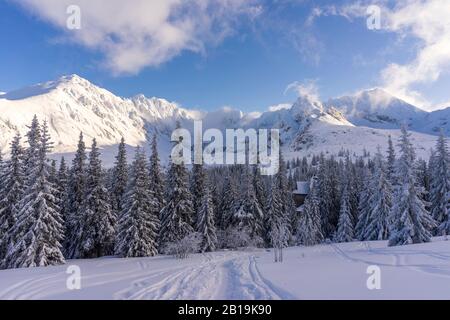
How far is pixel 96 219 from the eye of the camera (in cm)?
4291

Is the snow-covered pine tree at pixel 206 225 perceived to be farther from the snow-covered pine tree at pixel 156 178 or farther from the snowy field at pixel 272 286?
the snowy field at pixel 272 286

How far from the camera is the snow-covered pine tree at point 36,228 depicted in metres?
32.9

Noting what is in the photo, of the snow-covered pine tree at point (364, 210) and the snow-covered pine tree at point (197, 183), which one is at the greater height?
the snow-covered pine tree at point (197, 183)

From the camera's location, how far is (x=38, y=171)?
3522 cm

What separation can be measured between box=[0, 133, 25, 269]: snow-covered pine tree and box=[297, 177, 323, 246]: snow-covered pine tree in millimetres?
42844

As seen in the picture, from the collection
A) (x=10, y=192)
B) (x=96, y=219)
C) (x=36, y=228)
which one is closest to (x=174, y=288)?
(x=36, y=228)

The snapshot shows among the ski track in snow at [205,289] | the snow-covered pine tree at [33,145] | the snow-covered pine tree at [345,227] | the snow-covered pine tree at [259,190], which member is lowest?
the snow-covered pine tree at [345,227]

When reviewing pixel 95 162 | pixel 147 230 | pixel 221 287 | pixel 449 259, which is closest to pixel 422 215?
pixel 449 259

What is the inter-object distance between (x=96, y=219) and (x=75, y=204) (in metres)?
4.68

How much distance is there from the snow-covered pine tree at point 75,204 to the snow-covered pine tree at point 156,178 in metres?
9.03

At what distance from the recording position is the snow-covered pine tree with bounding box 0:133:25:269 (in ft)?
122

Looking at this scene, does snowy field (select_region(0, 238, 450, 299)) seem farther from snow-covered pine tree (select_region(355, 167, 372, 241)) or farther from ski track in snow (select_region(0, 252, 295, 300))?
snow-covered pine tree (select_region(355, 167, 372, 241))

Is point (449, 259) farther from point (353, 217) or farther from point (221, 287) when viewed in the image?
point (353, 217)

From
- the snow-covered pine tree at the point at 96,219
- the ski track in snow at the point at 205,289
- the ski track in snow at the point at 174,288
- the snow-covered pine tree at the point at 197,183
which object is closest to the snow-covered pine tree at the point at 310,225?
the snow-covered pine tree at the point at 197,183
